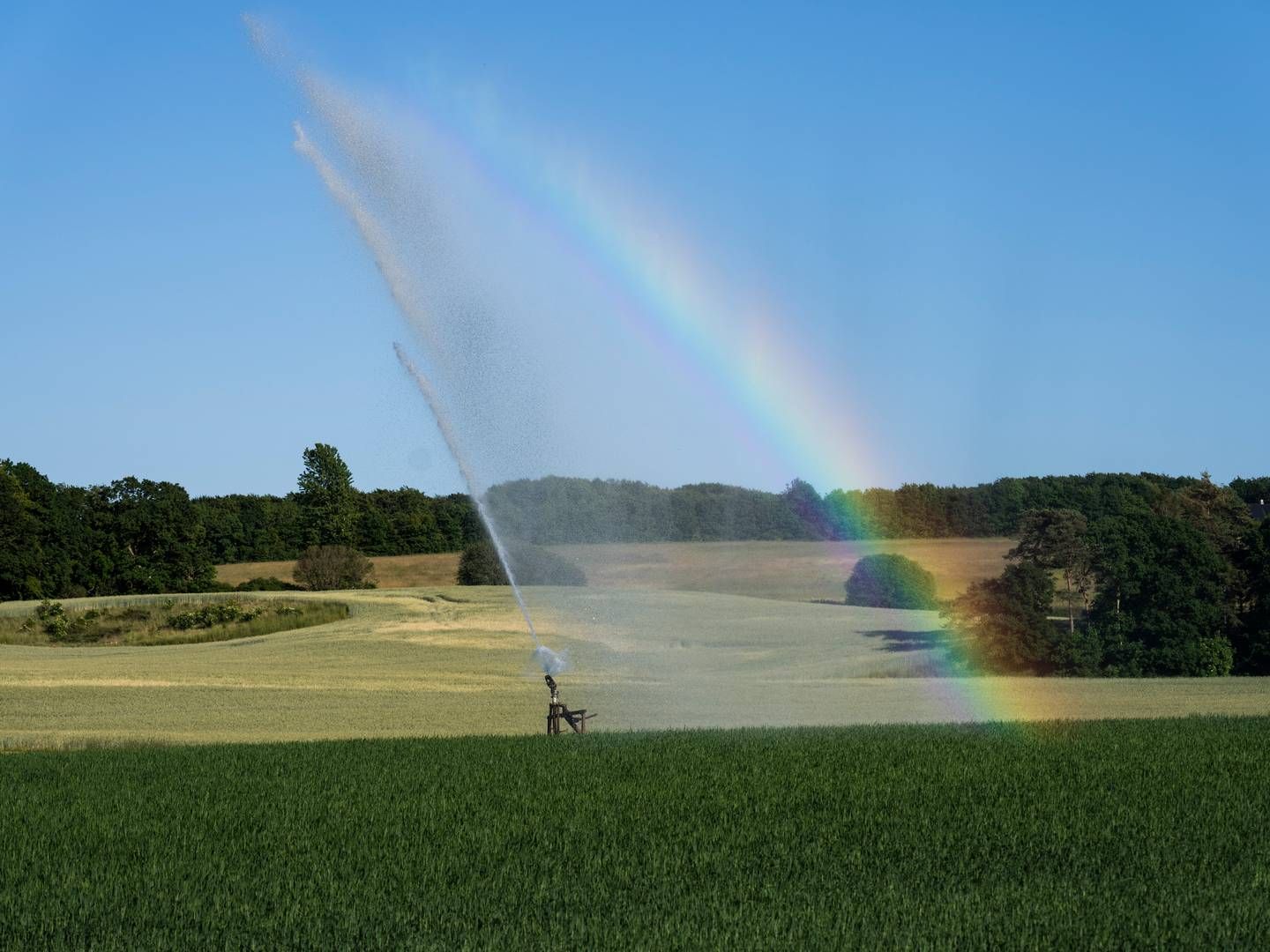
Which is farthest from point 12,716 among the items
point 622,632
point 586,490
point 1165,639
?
point 1165,639

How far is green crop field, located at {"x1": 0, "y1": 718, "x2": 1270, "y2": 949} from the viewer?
875 cm

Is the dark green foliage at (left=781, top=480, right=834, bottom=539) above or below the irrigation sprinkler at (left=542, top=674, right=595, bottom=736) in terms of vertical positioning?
above

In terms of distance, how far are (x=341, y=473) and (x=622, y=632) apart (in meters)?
63.1

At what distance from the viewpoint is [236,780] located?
52.9ft

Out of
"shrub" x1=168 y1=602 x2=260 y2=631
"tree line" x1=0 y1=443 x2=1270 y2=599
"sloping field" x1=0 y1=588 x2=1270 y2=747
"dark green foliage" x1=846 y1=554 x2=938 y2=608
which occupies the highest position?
"tree line" x1=0 y1=443 x2=1270 y2=599

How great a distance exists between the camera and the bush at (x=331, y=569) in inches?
2940

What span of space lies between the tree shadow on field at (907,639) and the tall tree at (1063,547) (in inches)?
153

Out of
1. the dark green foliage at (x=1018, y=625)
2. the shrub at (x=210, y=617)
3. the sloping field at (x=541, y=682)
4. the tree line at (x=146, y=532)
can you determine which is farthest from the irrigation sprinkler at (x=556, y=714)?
the tree line at (x=146, y=532)

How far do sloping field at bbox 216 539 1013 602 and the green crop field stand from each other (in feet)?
49.0

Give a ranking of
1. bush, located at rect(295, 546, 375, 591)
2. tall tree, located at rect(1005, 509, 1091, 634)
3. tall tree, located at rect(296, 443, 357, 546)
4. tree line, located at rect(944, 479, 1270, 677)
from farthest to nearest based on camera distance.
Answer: tall tree, located at rect(296, 443, 357, 546) → bush, located at rect(295, 546, 375, 591) → tall tree, located at rect(1005, 509, 1091, 634) → tree line, located at rect(944, 479, 1270, 677)

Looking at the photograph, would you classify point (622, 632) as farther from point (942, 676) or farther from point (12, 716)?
point (942, 676)

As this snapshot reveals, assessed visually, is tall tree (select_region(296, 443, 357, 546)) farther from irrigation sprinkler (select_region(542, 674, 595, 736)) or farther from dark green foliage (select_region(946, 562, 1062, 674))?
irrigation sprinkler (select_region(542, 674, 595, 736))

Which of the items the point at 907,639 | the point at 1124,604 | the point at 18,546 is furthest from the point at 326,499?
the point at 1124,604

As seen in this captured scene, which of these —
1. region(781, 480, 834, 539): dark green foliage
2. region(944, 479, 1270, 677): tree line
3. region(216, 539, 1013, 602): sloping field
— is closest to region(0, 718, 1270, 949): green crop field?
region(216, 539, 1013, 602): sloping field
